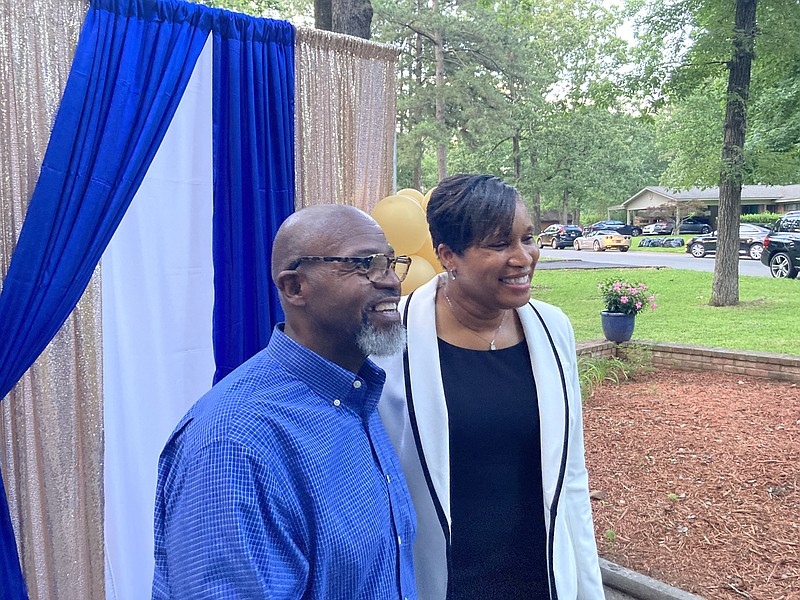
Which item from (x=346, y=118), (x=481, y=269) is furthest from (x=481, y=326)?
(x=346, y=118)

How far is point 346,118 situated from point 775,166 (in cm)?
875

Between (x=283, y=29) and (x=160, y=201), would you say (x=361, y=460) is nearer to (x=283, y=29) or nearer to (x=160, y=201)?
(x=160, y=201)

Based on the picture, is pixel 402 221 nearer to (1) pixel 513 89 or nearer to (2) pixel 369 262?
(2) pixel 369 262

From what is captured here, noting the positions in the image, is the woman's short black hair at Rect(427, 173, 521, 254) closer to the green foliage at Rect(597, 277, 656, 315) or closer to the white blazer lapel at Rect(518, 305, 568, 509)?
the white blazer lapel at Rect(518, 305, 568, 509)

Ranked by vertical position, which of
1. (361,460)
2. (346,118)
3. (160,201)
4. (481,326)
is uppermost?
(346,118)

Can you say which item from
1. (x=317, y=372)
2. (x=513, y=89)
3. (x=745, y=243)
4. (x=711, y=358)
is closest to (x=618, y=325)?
(x=711, y=358)

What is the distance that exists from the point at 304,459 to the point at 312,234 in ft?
1.64

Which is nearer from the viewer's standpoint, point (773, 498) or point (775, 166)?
point (773, 498)

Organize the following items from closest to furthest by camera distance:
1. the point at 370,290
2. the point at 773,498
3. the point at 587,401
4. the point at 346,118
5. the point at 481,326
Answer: the point at 370,290, the point at 481,326, the point at 346,118, the point at 773,498, the point at 587,401

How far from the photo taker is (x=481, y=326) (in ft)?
6.46

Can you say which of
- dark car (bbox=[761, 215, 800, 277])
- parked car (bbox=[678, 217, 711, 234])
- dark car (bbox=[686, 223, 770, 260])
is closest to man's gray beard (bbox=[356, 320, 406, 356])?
dark car (bbox=[761, 215, 800, 277])

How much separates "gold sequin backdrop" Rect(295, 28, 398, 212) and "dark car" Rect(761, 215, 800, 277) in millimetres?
17008

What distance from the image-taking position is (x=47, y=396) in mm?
2588

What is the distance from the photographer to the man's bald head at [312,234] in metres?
1.38
